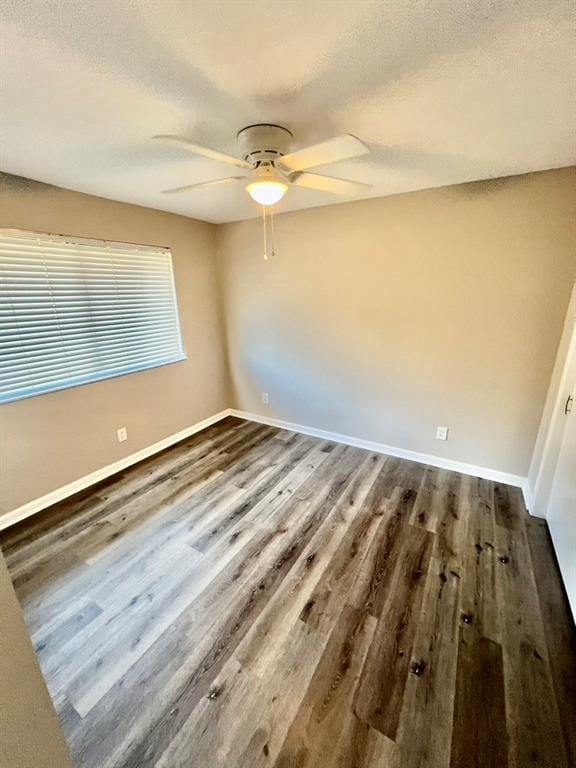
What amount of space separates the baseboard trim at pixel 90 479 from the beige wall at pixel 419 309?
112 cm

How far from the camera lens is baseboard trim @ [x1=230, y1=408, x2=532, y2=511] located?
2.59 metres

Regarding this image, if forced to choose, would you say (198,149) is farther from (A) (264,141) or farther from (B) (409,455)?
(B) (409,455)

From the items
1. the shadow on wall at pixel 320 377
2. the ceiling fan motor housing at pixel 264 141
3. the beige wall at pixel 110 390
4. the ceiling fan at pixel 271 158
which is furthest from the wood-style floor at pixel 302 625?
the ceiling fan motor housing at pixel 264 141

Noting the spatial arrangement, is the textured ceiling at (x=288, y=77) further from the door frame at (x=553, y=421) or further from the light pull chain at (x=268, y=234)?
the light pull chain at (x=268, y=234)

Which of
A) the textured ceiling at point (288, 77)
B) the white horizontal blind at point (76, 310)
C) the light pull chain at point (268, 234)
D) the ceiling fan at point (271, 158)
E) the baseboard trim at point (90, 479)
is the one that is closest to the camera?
the textured ceiling at point (288, 77)

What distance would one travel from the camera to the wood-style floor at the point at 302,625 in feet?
3.82

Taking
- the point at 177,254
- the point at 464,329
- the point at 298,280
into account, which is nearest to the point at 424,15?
the point at 464,329

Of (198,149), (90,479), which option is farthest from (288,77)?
(90,479)

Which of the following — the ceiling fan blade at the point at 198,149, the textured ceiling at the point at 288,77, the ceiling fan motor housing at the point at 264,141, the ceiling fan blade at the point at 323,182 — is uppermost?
the textured ceiling at the point at 288,77

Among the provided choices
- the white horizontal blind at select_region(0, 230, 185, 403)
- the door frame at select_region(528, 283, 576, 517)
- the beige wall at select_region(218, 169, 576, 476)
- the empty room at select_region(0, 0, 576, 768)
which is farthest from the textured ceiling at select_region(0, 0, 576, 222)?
the door frame at select_region(528, 283, 576, 517)

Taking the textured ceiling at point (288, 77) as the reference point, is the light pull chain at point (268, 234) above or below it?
below

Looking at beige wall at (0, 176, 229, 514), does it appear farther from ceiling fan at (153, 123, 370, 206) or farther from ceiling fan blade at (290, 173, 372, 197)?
ceiling fan blade at (290, 173, 372, 197)

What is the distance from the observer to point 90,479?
2715 mm

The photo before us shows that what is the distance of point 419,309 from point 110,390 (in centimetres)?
271
